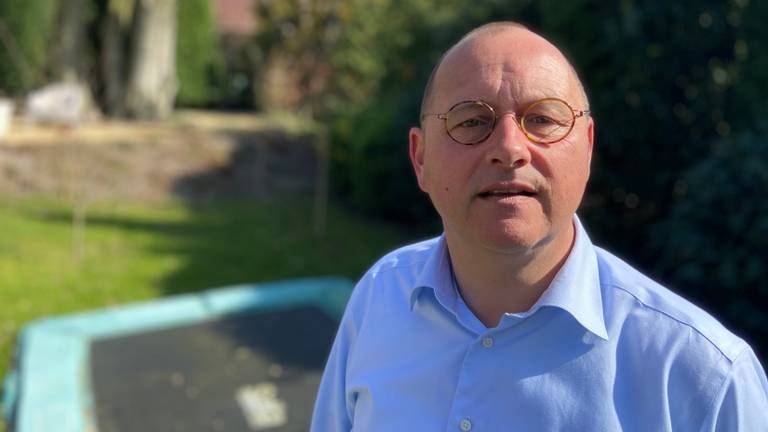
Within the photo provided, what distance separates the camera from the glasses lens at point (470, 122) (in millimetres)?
1200

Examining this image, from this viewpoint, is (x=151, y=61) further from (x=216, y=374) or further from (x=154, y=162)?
(x=216, y=374)

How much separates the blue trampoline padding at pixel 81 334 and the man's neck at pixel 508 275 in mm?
3022

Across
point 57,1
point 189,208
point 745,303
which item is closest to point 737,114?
point 745,303

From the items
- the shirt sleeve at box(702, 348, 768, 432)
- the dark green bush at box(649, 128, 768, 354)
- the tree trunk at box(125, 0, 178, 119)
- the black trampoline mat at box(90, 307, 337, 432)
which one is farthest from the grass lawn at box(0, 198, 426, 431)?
the shirt sleeve at box(702, 348, 768, 432)

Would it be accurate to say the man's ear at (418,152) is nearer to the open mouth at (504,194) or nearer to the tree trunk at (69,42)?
the open mouth at (504,194)

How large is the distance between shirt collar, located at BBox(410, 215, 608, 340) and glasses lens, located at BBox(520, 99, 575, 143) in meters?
0.18

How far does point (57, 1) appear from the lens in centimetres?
1282

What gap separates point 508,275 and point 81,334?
430cm

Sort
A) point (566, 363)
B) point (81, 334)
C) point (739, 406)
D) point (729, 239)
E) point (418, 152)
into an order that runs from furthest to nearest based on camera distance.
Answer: point (81, 334) < point (729, 239) < point (418, 152) < point (566, 363) < point (739, 406)

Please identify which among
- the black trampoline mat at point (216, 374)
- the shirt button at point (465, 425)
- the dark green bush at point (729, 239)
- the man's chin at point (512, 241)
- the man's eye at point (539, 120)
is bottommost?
the black trampoline mat at point (216, 374)

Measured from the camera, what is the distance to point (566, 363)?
1186mm

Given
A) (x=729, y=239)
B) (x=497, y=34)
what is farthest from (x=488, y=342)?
(x=729, y=239)

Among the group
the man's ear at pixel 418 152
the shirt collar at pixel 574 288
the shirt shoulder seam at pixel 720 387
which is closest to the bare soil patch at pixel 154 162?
the man's ear at pixel 418 152

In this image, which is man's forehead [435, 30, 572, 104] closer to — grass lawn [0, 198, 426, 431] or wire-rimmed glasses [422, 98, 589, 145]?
wire-rimmed glasses [422, 98, 589, 145]
